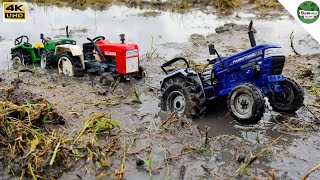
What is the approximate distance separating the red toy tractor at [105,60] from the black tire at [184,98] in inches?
89.5

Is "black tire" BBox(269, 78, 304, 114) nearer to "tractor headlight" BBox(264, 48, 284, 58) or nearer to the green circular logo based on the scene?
"tractor headlight" BBox(264, 48, 284, 58)

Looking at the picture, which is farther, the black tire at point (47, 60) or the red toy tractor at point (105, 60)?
the black tire at point (47, 60)

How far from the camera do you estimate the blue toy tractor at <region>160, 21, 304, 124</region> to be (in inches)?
253

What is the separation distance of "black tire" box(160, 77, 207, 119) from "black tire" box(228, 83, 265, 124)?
2.03 feet

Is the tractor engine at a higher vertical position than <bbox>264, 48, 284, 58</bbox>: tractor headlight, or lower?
lower

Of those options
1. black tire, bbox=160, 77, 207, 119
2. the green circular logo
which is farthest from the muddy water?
the green circular logo

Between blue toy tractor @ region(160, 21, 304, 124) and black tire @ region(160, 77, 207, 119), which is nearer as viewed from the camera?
blue toy tractor @ region(160, 21, 304, 124)

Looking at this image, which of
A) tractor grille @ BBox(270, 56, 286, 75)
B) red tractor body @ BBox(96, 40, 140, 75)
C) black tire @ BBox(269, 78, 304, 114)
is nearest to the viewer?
tractor grille @ BBox(270, 56, 286, 75)

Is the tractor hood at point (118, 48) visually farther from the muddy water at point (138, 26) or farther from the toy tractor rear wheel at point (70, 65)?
the muddy water at point (138, 26)

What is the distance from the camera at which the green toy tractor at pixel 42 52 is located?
427 inches

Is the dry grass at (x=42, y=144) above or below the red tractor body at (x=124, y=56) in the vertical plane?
below

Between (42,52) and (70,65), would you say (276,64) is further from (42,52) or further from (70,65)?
(42,52)

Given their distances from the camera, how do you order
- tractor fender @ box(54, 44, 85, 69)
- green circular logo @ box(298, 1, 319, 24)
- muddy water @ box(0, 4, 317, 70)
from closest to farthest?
green circular logo @ box(298, 1, 319, 24), tractor fender @ box(54, 44, 85, 69), muddy water @ box(0, 4, 317, 70)

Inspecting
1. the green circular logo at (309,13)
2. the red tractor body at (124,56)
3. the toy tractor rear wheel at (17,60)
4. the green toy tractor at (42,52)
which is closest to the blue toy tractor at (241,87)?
the green circular logo at (309,13)
